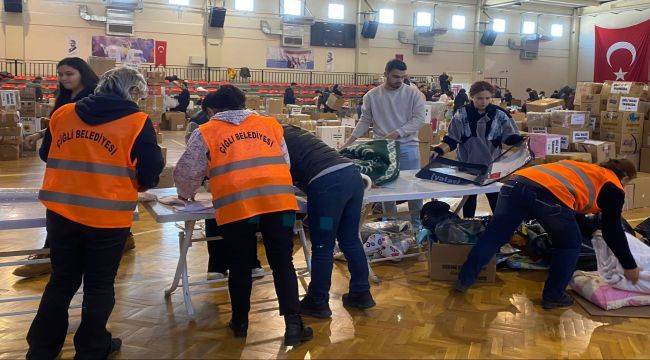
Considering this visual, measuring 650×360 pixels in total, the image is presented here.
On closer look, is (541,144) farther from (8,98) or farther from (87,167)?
(8,98)

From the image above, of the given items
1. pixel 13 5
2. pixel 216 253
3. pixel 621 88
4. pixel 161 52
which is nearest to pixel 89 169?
pixel 216 253

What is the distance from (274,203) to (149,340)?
2.98 feet

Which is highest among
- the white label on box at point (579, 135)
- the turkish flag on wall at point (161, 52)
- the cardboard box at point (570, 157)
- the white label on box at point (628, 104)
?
the turkish flag on wall at point (161, 52)

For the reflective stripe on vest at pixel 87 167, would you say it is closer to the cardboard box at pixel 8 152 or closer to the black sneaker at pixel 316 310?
the black sneaker at pixel 316 310

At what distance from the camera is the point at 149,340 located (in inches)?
116

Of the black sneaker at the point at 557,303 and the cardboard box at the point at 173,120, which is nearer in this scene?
the black sneaker at the point at 557,303

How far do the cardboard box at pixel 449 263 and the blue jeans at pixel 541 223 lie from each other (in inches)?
8.9

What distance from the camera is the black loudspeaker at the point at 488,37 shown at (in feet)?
70.9

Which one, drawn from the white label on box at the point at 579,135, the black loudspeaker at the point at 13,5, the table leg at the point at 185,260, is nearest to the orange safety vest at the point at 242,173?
the table leg at the point at 185,260

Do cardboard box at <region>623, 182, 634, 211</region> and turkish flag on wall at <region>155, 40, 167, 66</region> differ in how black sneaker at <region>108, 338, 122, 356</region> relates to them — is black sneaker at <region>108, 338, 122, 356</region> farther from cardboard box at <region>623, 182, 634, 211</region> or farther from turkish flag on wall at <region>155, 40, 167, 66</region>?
turkish flag on wall at <region>155, 40, 167, 66</region>

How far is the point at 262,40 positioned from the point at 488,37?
8.20 meters

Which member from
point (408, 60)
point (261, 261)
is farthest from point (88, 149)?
point (408, 60)

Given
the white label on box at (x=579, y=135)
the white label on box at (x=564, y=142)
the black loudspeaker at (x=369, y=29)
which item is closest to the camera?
the white label on box at (x=564, y=142)

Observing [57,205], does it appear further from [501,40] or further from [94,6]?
[501,40]
